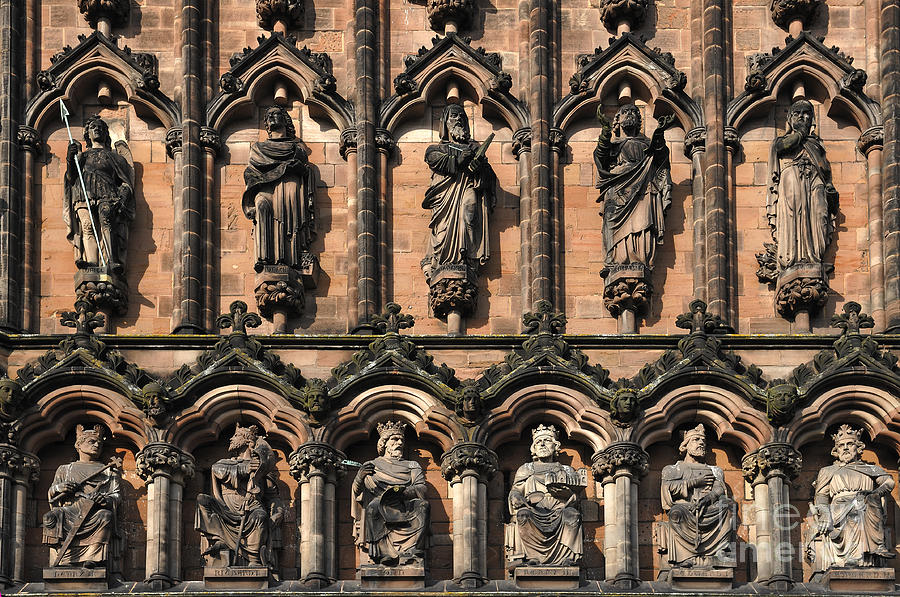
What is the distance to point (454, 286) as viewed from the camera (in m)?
36.2

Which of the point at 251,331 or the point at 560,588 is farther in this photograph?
the point at 251,331

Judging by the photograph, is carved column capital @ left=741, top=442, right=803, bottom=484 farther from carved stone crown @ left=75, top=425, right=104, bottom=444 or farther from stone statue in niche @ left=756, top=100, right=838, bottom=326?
carved stone crown @ left=75, top=425, right=104, bottom=444

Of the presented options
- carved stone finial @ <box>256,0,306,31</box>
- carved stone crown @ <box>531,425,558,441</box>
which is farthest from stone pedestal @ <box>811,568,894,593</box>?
carved stone finial @ <box>256,0,306,31</box>

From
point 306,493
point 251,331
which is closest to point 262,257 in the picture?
point 251,331

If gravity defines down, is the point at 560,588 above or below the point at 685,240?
below

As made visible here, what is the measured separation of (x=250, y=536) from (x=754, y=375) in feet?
18.5

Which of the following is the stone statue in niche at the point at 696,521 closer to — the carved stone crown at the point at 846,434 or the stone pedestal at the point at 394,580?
the carved stone crown at the point at 846,434

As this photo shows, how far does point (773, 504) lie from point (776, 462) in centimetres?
44

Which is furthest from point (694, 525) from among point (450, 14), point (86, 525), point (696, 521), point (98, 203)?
point (98, 203)

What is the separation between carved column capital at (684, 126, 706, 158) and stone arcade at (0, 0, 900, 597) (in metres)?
0.02

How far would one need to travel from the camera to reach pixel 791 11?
1485 inches

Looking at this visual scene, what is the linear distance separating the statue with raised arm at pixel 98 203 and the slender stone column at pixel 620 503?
237 inches

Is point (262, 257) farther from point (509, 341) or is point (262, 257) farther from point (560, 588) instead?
point (560, 588)

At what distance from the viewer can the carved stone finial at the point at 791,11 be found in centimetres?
3769
